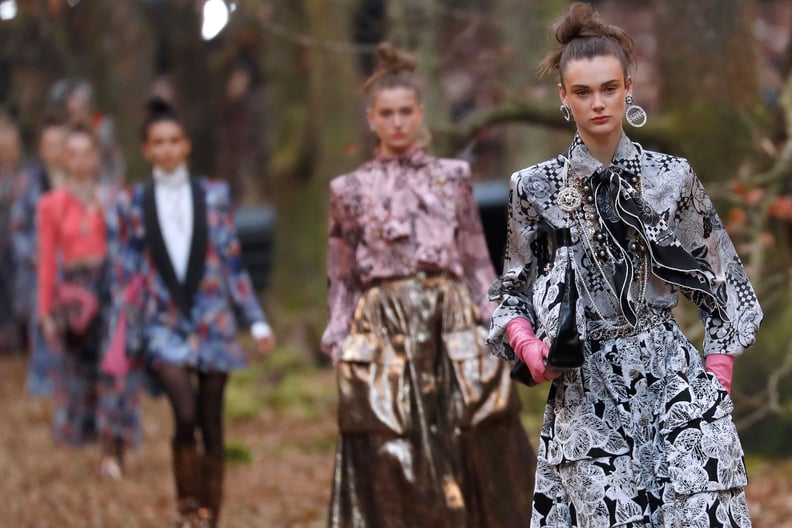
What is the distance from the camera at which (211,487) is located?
7.73 meters

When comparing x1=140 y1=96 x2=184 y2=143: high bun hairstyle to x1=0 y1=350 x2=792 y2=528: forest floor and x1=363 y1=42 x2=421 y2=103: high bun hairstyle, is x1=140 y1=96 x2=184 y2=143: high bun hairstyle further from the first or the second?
x1=0 y1=350 x2=792 y2=528: forest floor

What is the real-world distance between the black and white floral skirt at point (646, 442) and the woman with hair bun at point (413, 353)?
1938 millimetres

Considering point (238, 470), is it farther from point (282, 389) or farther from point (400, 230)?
point (400, 230)

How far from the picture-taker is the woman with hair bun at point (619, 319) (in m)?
4.34

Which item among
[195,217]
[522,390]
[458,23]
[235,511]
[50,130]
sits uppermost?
[458,23]

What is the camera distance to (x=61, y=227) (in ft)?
35.1

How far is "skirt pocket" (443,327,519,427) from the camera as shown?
649 centimetres

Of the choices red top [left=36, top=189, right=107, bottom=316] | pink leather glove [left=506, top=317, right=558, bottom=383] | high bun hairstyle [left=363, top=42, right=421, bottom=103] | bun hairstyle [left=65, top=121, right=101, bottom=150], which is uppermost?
bun hairstyle [left=65, top=121, right=101, bottom=150]

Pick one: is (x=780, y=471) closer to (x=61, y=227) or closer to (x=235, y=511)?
(x=235, y=511)

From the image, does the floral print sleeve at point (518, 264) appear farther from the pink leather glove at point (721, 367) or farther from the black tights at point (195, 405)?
the black tights at point (195, 405)

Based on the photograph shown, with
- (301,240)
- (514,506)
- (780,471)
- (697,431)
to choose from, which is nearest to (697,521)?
(697,431)

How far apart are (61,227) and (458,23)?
1221 centimetres

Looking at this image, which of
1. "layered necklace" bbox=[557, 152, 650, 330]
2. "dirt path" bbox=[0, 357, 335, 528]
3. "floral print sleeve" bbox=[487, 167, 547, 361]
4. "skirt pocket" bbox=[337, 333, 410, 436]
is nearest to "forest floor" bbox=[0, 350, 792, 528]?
"dirt path" bbox=[0, 357, 335, 528]

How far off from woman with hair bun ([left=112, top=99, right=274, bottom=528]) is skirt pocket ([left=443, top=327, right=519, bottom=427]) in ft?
4.95
